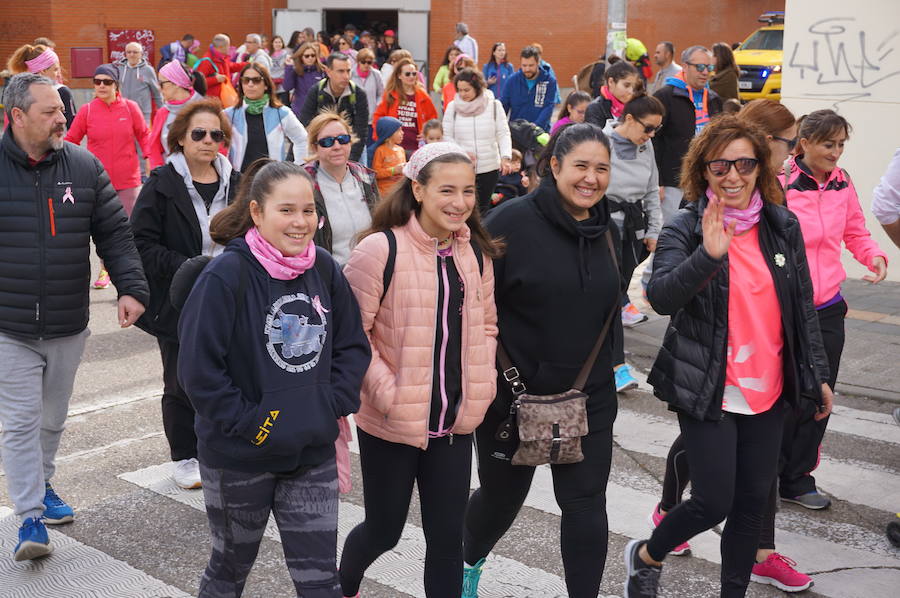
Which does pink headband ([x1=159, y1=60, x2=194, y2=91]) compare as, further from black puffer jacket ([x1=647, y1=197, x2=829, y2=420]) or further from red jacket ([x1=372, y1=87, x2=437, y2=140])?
black puffer jacket ([x1=647, y1=197, x2=829, y2=420])

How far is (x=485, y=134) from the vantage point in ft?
37.5

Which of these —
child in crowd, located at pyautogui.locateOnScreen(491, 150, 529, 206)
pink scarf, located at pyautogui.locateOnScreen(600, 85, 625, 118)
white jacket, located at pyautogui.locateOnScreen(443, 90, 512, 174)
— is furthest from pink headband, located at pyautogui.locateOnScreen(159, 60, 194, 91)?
pink scarf, located at pyautogui.locateOnScreen(600, 85, 625, 118)

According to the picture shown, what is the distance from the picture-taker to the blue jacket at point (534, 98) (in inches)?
608

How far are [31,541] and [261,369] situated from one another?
204 centimetres

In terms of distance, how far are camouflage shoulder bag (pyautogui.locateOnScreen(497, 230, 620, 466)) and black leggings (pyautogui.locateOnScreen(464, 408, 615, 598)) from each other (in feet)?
0.26

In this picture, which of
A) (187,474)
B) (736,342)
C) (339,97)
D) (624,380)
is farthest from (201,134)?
(339,97)

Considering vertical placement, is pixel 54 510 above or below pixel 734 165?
below

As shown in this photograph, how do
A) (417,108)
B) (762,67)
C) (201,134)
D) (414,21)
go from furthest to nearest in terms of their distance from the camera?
(414,21)
(762,67)
(417,108)
(201,134)

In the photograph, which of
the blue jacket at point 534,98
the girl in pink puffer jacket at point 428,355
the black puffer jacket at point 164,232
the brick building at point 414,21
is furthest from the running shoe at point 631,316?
the brick building at point 414,21

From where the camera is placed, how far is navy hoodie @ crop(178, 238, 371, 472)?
11.9 feet

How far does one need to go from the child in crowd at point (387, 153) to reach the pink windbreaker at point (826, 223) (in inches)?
189

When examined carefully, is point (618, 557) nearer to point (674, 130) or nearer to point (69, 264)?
point (69, 264)

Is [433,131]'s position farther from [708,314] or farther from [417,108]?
[708,314]

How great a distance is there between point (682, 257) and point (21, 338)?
2950mm
